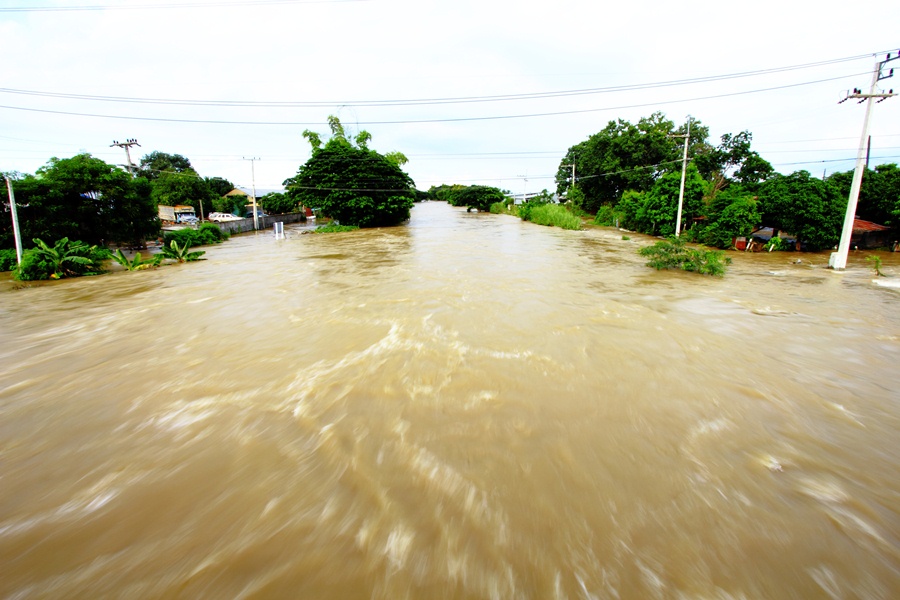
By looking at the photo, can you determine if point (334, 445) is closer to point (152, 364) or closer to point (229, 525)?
point (229, 525)

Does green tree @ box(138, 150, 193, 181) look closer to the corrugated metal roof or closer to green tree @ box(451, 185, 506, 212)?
green tree @ box(451, 185, 506, 212)

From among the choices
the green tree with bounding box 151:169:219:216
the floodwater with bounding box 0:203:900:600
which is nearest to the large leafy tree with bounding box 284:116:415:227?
the green tree with bounding box 151:169:219:216

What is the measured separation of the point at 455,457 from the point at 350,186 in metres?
29.5

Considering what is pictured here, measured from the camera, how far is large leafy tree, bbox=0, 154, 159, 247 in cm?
1473

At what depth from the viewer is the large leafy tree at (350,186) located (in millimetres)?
29688

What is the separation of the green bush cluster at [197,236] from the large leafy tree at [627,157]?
2929cm

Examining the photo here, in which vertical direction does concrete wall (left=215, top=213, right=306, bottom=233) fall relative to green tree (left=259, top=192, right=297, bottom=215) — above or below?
below

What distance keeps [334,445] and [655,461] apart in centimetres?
264

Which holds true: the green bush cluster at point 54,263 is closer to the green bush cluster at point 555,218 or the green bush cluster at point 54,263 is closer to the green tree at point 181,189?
the green bush cluster at point 555,218

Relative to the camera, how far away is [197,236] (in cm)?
2250

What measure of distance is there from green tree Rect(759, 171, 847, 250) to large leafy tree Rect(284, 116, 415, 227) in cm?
2425

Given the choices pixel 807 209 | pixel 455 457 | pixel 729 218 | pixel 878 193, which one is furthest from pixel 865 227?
pixel 455 457

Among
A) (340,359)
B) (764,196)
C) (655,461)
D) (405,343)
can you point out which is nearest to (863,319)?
(655,461)

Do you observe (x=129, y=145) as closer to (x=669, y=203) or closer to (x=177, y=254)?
(x=177, y=254)
